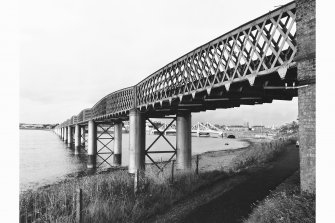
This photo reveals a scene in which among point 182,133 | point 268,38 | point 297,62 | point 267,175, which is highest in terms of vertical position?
point 268,38

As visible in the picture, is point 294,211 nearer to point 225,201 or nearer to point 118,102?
Result: point 225,201

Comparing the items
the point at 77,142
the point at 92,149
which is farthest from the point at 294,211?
the point at 77,142

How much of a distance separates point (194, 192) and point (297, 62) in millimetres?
7307

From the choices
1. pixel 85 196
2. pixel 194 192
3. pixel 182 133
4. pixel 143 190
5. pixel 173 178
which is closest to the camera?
pixel 85 196

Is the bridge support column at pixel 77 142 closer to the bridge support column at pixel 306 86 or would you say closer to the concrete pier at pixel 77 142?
the concrete pier at pixel 77 142

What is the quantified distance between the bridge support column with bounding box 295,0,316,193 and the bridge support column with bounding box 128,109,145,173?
14967mm

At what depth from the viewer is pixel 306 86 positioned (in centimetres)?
678

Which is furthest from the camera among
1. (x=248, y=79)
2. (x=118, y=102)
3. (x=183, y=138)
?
(x=118, y=102)

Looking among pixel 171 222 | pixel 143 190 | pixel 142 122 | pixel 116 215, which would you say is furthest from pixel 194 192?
pixel 142 122

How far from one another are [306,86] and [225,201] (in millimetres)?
5570

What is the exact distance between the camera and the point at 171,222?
8078mm

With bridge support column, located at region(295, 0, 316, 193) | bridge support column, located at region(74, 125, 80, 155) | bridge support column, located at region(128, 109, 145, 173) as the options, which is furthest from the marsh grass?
bridge support column, located at region(74, 125, 80, 155)

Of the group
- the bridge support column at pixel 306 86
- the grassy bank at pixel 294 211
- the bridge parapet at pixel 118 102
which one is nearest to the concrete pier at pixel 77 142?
the bridge parapet at pixel 118 102

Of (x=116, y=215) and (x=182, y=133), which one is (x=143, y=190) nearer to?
(x=116, y=215)
